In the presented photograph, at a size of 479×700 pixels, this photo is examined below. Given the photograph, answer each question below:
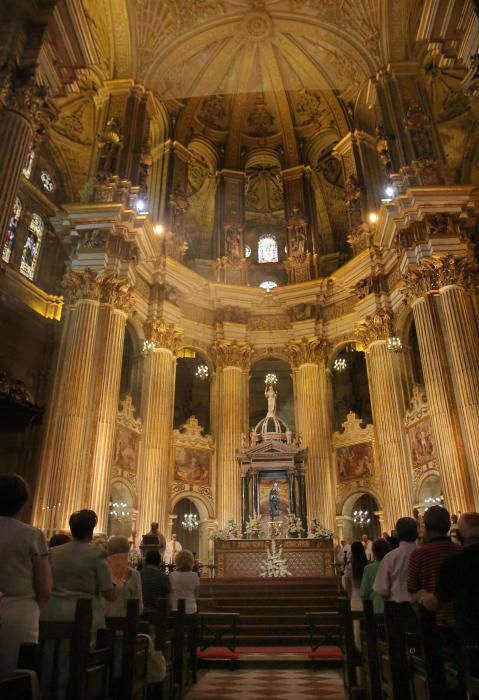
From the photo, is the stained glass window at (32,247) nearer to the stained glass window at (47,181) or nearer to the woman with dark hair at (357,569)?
the stained glass window at (47,181)

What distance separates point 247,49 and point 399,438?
20.0 metres

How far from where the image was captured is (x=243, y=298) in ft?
81.0

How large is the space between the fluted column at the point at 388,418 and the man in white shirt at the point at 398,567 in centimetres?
1426

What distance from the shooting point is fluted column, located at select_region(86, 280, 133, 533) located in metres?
16.0

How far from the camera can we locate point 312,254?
84.5 feet

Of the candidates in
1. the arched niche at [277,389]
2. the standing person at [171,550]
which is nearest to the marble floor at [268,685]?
the standing person at [171,550]

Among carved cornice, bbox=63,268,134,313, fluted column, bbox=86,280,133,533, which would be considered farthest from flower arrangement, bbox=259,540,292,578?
carved cornice, bbox=63,268,134,313

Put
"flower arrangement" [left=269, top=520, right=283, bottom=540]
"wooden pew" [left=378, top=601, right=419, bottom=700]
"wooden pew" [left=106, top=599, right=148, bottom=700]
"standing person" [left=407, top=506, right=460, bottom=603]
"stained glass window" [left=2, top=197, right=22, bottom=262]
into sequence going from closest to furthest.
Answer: "wooden pew" [left=378, top=601, right=419, bottom=700], "standing person" [left=407, top=506, right=460, bottom=603], "wooden pew" [left=106, top=599, right=148, bottom=700], "flower arrangement" [left=269, top=520, right=283, bottom=540], "stained glass window" [left=2, top=197, right=22, bottom=262]

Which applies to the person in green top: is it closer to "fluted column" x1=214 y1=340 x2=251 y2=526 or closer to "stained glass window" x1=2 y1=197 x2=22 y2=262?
"fluted column" x1=214 y1=340 x2=251 y2=526

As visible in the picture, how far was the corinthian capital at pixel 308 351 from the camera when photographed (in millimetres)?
23703

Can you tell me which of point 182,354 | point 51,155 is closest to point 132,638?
point 182,354

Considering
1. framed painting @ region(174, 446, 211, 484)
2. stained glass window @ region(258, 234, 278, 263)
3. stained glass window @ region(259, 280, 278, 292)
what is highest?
stained glass window @ region(258, 234, 278, 263)

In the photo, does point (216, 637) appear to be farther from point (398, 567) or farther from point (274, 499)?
point (274, 499)

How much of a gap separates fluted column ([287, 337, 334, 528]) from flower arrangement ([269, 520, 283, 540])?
2.03 meters
